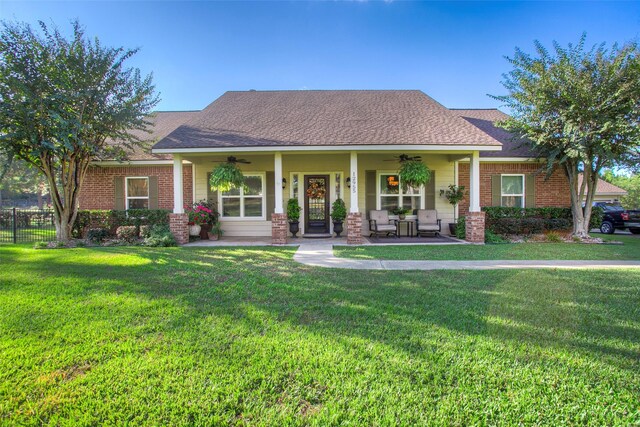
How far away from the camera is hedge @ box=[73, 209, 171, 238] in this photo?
35.9ft

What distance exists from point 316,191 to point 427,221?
4.40 metres

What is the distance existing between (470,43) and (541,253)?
1101cm

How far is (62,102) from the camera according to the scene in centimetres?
838

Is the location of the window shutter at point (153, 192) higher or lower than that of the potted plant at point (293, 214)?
higher

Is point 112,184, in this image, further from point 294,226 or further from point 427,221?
point 427,221

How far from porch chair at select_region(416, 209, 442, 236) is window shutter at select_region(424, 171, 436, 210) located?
527 mm

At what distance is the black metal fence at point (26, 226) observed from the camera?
10.6 m

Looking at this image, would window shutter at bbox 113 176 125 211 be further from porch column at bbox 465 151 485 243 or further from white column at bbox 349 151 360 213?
porch column at bbox 465 151 485 243

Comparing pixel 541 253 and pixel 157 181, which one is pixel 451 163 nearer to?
pixel 541 253

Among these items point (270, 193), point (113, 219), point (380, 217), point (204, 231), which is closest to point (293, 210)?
Answer: point (270, 193)

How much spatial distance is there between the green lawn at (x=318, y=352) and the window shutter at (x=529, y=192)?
7980mm

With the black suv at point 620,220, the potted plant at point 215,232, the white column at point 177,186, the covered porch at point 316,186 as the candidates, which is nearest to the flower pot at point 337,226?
the covered porch at point 316,186

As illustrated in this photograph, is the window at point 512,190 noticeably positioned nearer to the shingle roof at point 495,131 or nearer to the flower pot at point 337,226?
the shingle roof at point 495,131

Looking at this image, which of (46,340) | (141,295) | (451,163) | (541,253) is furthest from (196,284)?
(451,163)
